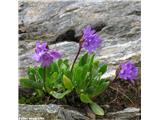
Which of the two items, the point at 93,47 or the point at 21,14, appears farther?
the point at 21,14

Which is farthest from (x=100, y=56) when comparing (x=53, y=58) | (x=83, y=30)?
(x=53, y=58)

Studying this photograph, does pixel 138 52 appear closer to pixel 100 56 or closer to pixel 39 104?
pixel 100 56

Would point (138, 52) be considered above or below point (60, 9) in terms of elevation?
below

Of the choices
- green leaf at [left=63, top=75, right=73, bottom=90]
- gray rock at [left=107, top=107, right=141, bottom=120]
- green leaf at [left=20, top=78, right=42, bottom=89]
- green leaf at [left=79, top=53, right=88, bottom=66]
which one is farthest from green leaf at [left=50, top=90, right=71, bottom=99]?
gray rock at [left=107, top=107, right=141, bottom=120]

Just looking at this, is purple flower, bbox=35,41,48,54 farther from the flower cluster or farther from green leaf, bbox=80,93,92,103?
green leaf, bbox=80,93,92,103

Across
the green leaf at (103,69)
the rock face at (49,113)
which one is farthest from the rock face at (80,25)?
the rock face at (49,113)
